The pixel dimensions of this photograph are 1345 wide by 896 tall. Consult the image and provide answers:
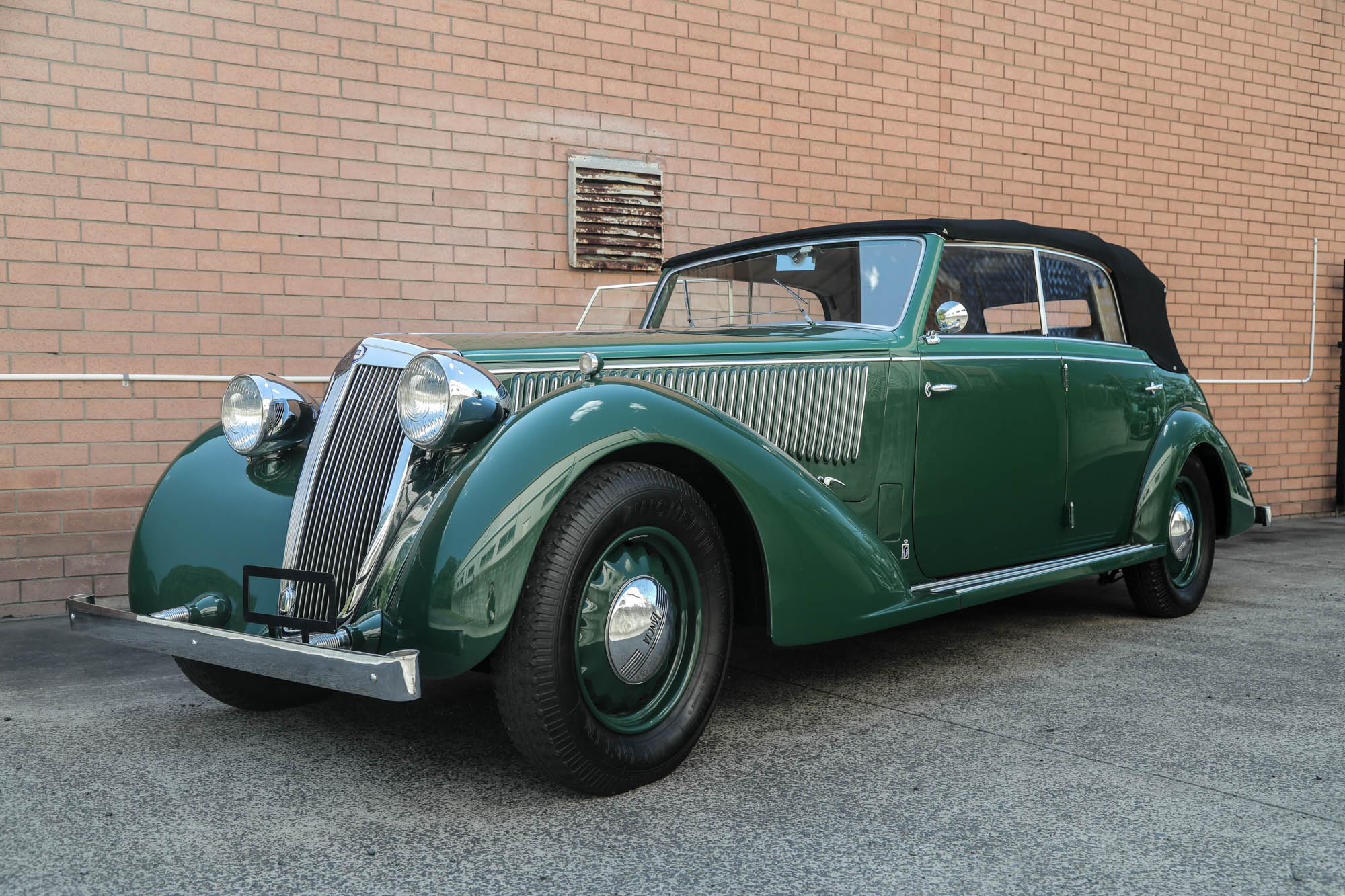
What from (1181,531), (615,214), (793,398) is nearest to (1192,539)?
(1181,531)

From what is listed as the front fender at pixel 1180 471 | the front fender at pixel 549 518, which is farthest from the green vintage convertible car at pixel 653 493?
the front fender at pixel 1180 471

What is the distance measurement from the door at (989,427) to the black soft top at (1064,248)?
76mm

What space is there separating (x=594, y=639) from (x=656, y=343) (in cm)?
98

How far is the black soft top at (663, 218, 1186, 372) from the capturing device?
12.4ft

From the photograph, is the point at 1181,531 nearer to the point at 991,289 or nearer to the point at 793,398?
the point at 991,289

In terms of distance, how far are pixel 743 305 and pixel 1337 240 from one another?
26.3 ft

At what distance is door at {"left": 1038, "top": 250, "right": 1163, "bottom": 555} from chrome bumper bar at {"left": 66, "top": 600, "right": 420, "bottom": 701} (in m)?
2.88

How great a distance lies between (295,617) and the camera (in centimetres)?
249

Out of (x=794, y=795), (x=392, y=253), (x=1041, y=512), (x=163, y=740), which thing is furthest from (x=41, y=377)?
(x=1041, y=512)

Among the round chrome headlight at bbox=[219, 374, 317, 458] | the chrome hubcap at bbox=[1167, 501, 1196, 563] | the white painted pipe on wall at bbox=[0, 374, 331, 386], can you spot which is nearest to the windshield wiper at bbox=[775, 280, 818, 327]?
the round chrome headlight at bbox=[219, 374, 317, 458]

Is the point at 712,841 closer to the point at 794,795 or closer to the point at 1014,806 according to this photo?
the point at 794,795

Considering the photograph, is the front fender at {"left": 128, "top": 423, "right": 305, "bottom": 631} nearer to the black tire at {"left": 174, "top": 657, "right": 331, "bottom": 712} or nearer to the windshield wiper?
the black tire at {"left": 174, "top": 657, "right": 331, "bottom": 712}

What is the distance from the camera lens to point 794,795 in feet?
8.09

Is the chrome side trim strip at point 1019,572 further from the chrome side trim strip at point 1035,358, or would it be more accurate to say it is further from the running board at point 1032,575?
the chrome side trim strip at point 1035,358
